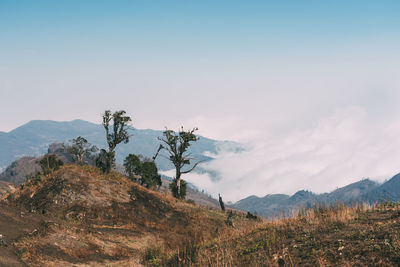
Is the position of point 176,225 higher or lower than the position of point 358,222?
lower

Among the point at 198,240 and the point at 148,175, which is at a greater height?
the point at 148,175

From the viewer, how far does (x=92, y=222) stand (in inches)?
1201

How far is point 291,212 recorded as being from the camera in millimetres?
16953

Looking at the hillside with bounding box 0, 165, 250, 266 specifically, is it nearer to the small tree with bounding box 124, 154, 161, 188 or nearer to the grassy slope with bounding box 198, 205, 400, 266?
the grassy slope with bounding box 198, 205, 400, 266

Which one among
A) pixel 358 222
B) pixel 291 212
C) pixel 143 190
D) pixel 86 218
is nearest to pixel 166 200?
pixel 143 190

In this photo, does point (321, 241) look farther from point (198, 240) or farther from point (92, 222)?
point (92, 222)

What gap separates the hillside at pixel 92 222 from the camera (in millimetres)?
16891

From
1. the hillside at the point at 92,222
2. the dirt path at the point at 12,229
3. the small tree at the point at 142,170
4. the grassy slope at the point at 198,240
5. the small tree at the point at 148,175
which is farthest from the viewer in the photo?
the small tree at the point at 142,170

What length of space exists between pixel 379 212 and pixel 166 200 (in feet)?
103

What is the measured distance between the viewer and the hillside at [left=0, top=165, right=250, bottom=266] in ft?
55.4

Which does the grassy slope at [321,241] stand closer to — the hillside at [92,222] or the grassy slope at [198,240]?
the grassy slope at [198,240]

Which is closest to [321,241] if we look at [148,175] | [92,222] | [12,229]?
[12,229]

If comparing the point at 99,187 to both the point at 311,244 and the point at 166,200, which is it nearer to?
the point at 166,200

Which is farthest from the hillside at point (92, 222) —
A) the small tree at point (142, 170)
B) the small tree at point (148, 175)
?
the small tree at point (142, 170)
